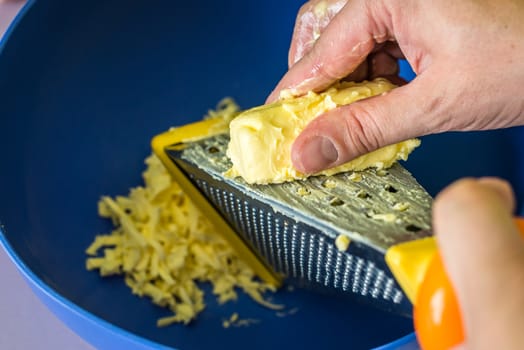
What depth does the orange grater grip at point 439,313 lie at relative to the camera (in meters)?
0.63

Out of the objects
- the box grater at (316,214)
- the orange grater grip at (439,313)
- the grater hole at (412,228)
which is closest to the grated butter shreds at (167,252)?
the box grater at (316,214)

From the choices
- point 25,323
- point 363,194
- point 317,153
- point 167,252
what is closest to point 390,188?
point 363,194

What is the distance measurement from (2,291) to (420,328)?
1.11 meters

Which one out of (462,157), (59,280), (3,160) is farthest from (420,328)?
(462,157)

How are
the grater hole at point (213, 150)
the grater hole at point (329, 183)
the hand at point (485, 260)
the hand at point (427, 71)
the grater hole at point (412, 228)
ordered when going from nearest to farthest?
the hand at point (485, 260)
the grater hole at point (412, 228)
the hand at point (427, 71)
the grater hole at point (329, 183)
the grater hole at point (213, 150)

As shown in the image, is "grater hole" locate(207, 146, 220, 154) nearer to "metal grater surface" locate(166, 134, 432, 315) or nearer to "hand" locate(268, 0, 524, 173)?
"metal grater surface" locate(166, 134, 432, 315)

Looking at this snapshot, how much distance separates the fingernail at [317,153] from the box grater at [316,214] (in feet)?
0.21

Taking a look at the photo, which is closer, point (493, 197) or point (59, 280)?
point (493, 197)

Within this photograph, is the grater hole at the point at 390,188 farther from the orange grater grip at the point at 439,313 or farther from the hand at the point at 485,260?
the hand at the point at 485,260

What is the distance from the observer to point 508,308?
54 cm

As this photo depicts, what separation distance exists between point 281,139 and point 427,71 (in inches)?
12.4

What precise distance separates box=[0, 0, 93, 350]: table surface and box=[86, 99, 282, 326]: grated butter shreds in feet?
0.59

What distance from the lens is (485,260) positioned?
551mm

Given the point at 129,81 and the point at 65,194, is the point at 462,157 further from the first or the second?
the point at 65,194
